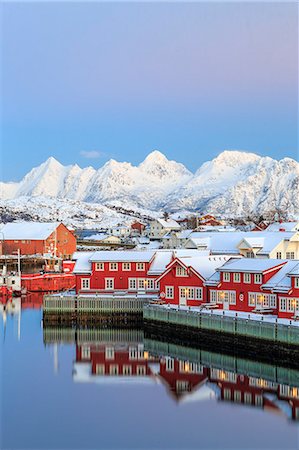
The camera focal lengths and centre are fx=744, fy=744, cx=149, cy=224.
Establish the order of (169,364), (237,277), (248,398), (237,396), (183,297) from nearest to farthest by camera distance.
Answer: (248,398), (237,396), (169,364), (237,277), (183,297)

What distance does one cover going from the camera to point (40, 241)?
99500 millimetres

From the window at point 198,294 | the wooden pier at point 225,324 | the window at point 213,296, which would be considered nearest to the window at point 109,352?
the wooden pier at point 225,324

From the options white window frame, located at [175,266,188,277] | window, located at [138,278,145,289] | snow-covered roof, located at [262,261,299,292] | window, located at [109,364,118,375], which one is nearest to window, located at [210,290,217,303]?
white window frame, located at [175,266,188,277]

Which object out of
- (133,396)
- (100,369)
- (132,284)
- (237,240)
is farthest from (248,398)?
(237,240)

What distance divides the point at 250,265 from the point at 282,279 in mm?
2949

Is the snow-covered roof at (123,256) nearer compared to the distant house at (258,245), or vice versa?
the snow-covered roof at (123,256)

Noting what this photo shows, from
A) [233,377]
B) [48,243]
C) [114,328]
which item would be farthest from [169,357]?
[48,243]

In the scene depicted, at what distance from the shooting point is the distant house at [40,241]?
99.2 meters

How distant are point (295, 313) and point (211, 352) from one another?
14.4ft

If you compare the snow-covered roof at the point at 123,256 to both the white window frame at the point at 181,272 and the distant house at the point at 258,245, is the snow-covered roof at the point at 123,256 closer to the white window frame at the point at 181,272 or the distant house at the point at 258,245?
the white window frame at the point at 181,272

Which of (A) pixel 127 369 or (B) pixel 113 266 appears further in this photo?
(B) pixel 113 266

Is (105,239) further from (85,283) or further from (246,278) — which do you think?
(246,278)

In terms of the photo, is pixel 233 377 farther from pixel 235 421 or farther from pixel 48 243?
pixel 48 243

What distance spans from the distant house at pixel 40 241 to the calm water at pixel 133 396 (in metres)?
60.5
